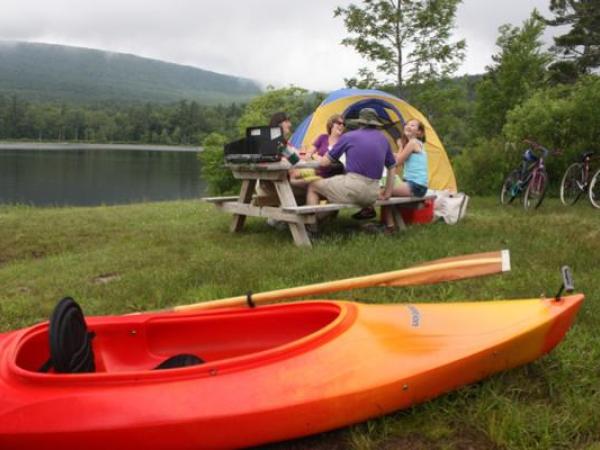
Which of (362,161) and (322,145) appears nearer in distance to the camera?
(362,161)

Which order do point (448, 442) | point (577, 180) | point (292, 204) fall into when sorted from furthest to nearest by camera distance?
point (577, 180), point (292, 204), point (448, 442)

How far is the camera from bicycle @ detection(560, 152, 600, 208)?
1054 centimetres

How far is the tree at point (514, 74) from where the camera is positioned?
29.9 meters

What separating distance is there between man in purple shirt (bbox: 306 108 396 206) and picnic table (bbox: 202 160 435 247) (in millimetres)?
170

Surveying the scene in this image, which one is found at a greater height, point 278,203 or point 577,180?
Result: point 577,180

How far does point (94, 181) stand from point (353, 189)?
157ft

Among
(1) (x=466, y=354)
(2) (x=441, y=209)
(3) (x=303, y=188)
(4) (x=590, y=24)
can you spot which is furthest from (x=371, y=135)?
(4) (x=590, y=24)

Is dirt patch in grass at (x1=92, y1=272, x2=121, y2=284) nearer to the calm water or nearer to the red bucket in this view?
the red bucket

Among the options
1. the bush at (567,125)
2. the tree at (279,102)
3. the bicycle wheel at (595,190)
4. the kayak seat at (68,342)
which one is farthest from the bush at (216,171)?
the kayak seat at (68,342)

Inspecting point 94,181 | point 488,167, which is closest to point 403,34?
point 488,167

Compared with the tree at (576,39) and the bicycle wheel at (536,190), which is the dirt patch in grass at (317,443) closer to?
the bicycle wheel at (536,190)

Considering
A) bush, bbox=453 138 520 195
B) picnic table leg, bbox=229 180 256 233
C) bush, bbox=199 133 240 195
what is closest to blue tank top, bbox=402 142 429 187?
picnic table leg, bbox=229 180 256 233

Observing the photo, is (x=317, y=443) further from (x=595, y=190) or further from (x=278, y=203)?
(x=595, y=190)

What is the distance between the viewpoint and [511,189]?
11484mm
